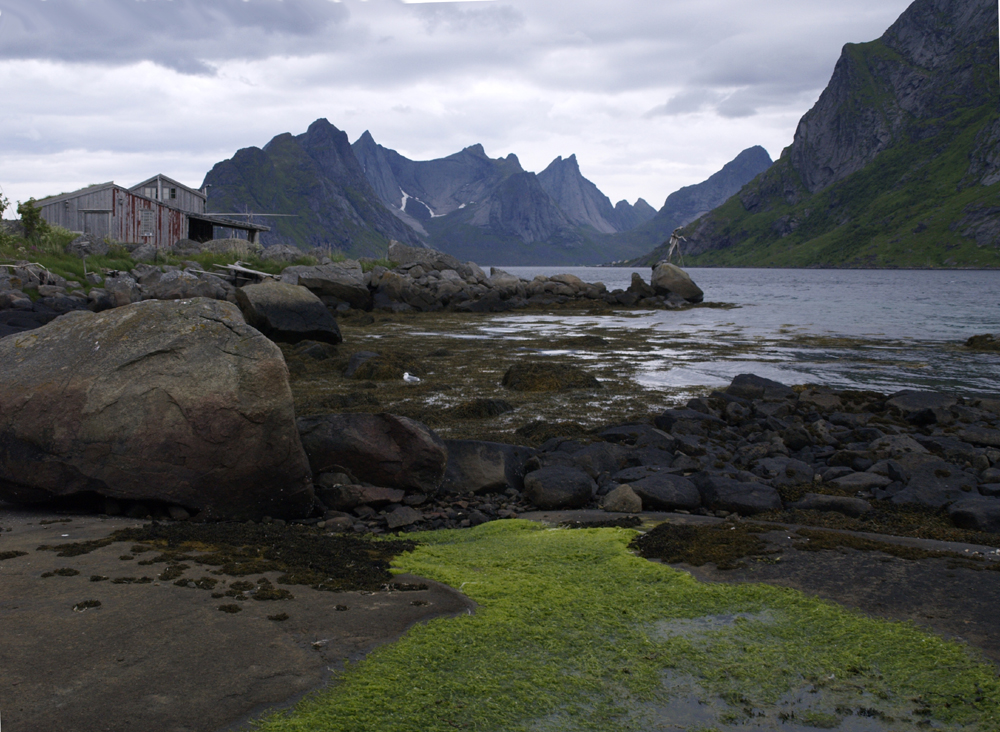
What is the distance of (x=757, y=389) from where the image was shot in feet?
50.9

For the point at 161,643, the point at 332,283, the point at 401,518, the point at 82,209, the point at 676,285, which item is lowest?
the point at 401,518

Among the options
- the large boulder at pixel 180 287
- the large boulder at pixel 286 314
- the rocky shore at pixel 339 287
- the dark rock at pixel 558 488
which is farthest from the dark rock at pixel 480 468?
the large boulder at pixel 180 287

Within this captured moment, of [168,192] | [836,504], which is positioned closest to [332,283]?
[168,192]

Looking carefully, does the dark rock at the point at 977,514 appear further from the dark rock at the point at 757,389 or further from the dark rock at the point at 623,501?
the dark rock at the point at 757,389

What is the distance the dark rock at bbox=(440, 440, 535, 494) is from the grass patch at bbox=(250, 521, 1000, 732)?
360 centimetres

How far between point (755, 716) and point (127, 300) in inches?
1151

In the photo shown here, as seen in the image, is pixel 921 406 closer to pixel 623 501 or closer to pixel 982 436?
pixel 982 436

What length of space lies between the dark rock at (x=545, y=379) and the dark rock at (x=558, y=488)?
23.8 feet

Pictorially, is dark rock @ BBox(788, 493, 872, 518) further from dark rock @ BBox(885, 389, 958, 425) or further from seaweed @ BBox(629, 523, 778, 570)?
dark rock @ BBox(885, 389, 958, 425)

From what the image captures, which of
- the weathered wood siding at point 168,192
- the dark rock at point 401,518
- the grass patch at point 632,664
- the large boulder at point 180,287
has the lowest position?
the dark rock at point 401,518

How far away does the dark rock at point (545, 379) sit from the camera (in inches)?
623

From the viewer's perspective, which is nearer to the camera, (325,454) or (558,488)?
(558,488)

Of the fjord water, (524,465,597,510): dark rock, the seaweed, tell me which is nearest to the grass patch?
the seaweed

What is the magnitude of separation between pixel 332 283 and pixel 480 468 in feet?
102
